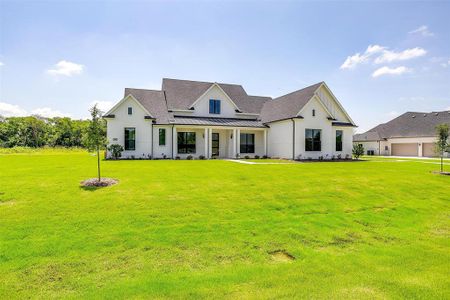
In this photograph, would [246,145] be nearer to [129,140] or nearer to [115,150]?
[129,140]

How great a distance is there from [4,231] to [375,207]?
38.3ft

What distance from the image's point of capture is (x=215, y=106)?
29.7 m

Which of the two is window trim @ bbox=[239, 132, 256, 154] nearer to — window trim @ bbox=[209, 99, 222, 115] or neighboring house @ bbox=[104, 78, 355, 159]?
neighboring house @ bbox=[104, 78, 355, 159]

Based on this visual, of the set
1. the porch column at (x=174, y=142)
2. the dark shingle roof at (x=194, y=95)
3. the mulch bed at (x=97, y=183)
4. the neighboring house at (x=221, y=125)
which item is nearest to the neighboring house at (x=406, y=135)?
the neighboring house at (x=221, y=125)

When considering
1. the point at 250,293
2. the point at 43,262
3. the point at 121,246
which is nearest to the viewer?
the point at 250,293

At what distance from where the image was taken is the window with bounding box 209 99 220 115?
29.6 metres

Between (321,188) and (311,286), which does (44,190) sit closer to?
(311,286)

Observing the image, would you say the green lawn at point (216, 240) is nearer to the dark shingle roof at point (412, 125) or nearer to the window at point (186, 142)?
the window at point (186, 142)

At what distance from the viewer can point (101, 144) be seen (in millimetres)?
12227

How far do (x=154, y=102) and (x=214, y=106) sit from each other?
20.9 ft

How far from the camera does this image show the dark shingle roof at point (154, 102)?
27161mm

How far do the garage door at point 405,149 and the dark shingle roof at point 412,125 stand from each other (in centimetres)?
172

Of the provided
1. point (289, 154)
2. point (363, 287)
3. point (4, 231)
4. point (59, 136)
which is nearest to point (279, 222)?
point (363, 287)

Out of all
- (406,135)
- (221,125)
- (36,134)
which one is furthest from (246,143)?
(36,134)
